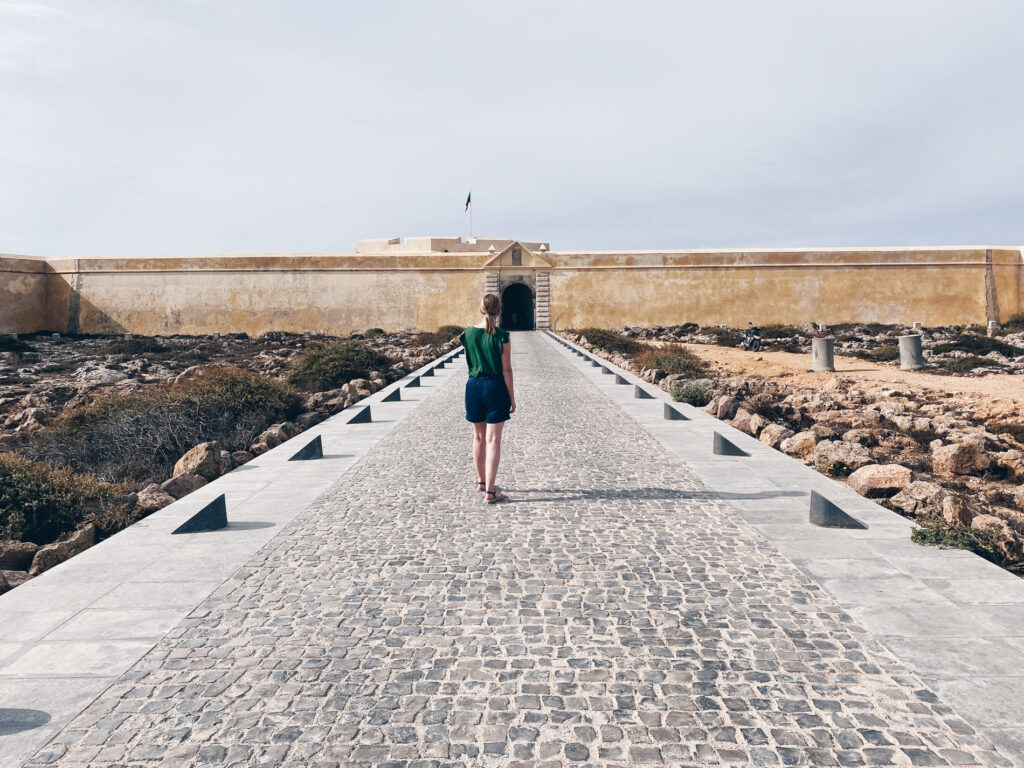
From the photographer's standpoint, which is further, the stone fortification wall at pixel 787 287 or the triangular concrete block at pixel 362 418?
the stone fortification wall at pixel 787 287

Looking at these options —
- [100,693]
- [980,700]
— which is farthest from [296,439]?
[980,700]

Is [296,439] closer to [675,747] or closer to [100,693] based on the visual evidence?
[100,693]

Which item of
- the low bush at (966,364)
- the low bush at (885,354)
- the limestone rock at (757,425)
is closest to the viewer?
the limestone rock at (757,425)

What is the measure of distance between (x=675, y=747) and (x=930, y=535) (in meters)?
3.17

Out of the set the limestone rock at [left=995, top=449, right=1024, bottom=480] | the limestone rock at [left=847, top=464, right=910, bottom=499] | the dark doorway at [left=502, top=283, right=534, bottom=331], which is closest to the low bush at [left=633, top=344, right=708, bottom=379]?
the limestone rock at [left=995, top=449, right=1024, bottom=480]

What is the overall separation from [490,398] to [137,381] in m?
14.7

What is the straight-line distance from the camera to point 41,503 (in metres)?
5.93

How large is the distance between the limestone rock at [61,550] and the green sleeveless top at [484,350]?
10.7 feet

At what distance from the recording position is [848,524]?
518 centimetres

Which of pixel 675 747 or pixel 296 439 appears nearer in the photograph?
pixel 675 747

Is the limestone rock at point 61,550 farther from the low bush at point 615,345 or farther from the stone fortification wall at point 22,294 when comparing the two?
the stone fortification wall at point 22,294

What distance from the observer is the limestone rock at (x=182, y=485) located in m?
6.77

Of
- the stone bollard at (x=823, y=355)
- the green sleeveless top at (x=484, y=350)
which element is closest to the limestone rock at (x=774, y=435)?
the green sleeveless top at (x=484, y=350)

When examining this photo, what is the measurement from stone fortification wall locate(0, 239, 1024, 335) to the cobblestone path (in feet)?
109
